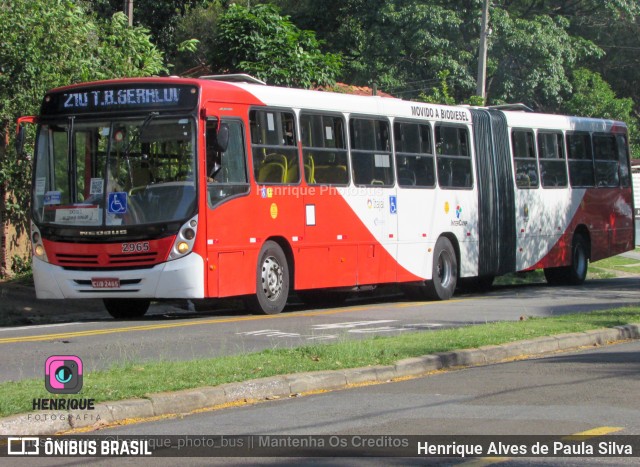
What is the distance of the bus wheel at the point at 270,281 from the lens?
55.1 ft

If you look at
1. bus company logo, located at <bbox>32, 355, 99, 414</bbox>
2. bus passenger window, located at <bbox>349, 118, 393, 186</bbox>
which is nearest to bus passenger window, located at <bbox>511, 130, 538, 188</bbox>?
bus passenger window, located at <bbox>349, 118, 393, 186</bbox>

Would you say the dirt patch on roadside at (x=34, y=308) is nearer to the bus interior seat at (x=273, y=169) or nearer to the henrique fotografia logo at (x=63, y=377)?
the bus interior seat at (x=273, y=169)

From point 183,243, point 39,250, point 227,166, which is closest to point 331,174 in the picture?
point 227,166

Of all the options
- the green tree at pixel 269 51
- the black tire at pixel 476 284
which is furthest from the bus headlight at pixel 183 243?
the green tree at pixel 269 51

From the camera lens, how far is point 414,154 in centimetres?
2070

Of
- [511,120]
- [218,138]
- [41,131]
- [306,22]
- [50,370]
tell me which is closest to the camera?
[50,370]

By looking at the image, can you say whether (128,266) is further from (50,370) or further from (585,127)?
(585,127)

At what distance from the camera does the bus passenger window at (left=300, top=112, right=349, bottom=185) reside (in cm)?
1797

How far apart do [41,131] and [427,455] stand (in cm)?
1101

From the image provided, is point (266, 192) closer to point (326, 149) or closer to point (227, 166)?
point (227, 166)

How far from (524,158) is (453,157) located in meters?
3.03

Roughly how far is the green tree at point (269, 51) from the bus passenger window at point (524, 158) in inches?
206

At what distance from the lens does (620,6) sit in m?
45.8

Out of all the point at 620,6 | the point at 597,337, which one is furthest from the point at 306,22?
the point at 597,337
